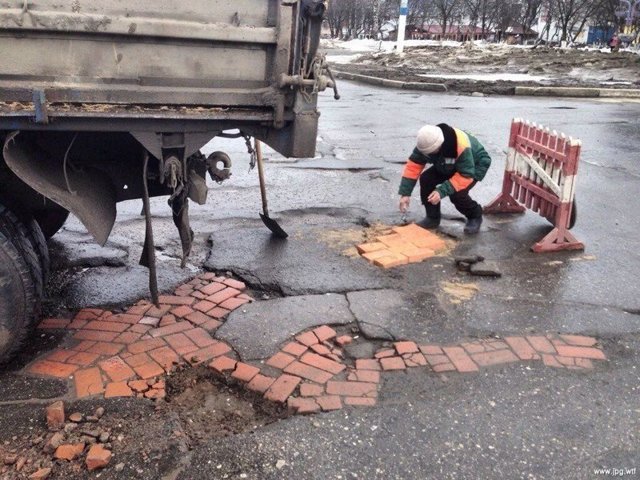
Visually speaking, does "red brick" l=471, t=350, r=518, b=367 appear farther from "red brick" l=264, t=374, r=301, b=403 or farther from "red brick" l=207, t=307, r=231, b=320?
"red brick" l=207, t=307, r=231, b=320

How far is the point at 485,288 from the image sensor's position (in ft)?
14.6

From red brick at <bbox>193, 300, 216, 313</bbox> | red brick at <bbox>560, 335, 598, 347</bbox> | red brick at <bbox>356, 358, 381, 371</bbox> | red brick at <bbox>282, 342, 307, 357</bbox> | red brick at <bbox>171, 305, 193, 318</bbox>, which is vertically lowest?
red brick at <bbox>356, 358, 381, 371</bbox>

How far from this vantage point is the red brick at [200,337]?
362cm

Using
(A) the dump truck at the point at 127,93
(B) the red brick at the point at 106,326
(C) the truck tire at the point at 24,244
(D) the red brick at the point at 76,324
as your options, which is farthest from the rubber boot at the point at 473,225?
(C) the truck tire at the point at 24,244

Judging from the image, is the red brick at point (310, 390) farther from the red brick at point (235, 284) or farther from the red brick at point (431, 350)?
the red brick at point (235, 284)

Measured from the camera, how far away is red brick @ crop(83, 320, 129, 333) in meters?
3.77

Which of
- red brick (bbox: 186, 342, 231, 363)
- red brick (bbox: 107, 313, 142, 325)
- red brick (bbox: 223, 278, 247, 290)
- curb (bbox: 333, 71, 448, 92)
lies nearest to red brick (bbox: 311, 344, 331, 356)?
red brick (bbox: 186, 342, 231, 363)

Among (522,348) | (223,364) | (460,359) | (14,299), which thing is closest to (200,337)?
(223,364)

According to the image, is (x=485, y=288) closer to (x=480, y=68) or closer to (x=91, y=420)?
(x=91, y=420)

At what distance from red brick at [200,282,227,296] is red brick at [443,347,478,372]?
1674 mm

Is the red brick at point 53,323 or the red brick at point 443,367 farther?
the red brick at point 53,323

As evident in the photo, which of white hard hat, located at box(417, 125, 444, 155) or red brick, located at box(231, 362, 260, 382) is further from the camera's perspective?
white hard hat, located at box(417, 125, 444, 155)

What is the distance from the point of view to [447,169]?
5.51 meters

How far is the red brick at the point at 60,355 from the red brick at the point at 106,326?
29 cm
